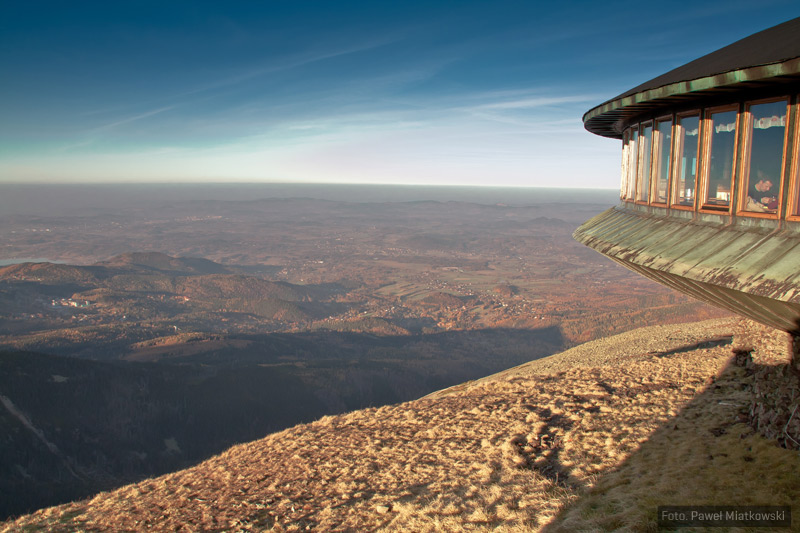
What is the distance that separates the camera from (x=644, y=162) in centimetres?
915

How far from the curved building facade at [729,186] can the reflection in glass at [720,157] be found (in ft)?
0.05

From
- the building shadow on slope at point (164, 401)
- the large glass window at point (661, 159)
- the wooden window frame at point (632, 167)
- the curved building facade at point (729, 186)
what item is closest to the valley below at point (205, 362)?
the building shadow on slope at point (164, 401)

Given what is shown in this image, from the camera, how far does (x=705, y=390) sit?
14227 millimetres

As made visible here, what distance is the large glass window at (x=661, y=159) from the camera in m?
8.03

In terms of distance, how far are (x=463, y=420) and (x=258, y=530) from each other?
7.64 metres

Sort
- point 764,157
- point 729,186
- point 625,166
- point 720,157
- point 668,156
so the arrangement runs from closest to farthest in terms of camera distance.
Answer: point 764,157 → point 729,186 → point 720,157 → point 668,156 → point 625,166

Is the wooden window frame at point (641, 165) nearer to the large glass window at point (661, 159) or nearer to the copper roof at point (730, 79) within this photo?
the large glass window at point (661, 159)

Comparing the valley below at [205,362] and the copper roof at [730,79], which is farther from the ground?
the copper roof at [730,79]

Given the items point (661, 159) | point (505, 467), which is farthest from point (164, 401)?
point (661, 159)

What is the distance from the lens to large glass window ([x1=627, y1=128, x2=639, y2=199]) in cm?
962

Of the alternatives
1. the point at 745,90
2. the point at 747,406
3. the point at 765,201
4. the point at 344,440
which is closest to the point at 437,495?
the point at 344,440

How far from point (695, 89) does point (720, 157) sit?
1.21 m

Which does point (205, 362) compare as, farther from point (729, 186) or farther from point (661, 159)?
point (729, 186)

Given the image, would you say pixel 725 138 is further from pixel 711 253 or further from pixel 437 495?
pixel 437 495
